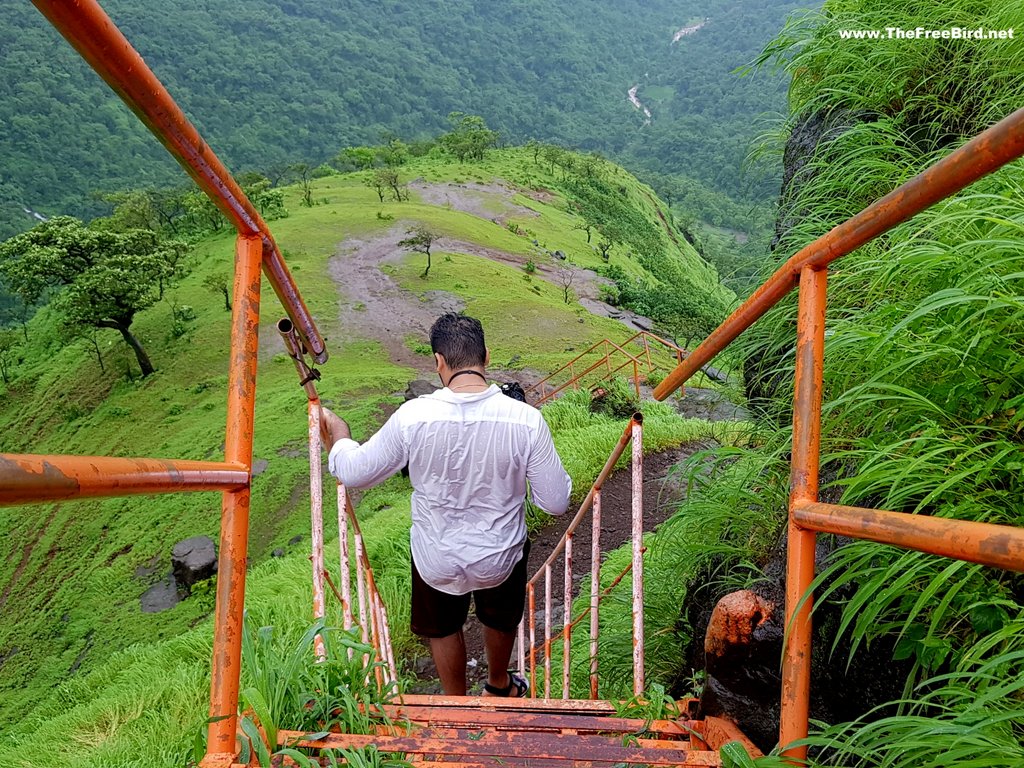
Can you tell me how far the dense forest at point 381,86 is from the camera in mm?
77062

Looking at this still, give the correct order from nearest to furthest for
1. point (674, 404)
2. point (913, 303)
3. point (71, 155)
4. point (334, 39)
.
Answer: point (913, 303)
point (674, 404)
point (71, 155)
point (334, 39)

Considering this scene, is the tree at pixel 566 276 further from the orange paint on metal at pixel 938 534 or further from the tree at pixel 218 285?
the orange paint on metal at pixel 938 534

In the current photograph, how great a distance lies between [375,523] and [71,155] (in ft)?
290

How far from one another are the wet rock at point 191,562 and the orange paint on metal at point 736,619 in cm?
1193

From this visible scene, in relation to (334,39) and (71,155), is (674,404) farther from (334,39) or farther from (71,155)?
(334,39)

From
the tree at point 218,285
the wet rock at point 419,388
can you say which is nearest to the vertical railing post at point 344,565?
the wet rock at point 419,388

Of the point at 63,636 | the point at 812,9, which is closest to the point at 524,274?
the point at 63,636

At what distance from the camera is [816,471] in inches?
49.2

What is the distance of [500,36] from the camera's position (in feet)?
496

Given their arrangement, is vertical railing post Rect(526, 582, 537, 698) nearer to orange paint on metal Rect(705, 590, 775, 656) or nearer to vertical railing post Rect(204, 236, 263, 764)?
orange paint on metal Rect(705, 590, 775, 656)

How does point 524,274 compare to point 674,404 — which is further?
point 524,274

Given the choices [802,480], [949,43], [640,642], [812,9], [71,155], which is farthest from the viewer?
[71,155]

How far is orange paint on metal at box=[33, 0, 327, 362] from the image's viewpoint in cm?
89

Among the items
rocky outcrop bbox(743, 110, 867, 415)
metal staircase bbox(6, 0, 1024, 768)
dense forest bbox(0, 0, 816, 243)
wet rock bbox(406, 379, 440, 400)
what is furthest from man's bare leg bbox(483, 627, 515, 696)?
dense forest bbox(0, 0, 816, 243)
